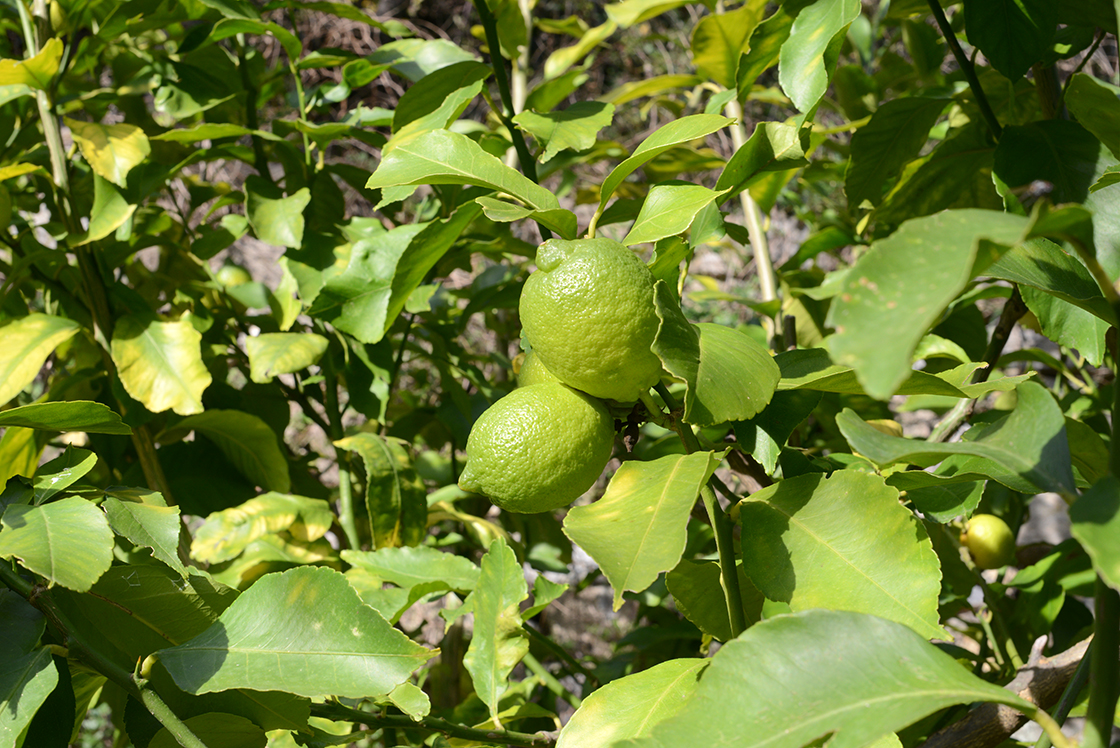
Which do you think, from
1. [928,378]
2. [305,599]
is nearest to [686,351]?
[928,378]

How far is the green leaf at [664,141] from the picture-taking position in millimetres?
471

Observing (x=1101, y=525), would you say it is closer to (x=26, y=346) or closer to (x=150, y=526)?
(x=150, y=526)

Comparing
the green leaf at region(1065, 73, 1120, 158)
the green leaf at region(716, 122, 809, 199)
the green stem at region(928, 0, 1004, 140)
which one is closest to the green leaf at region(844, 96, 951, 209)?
the green stem at region(928, 0, 1004, 140)

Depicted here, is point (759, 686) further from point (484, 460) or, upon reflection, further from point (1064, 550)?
point (1064, 550)

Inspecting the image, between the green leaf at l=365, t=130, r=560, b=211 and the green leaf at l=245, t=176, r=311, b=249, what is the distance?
0.38m

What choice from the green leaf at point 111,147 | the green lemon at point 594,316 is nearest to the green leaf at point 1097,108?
the green lemon at point 594,316

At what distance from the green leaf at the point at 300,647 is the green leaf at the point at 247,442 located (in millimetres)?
431

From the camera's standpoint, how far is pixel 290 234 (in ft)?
2.73

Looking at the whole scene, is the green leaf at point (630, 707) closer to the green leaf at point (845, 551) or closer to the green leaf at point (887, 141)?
the green leaf at point (845, 551)

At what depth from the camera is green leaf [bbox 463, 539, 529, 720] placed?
596 millimetres

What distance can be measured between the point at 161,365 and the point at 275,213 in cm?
20

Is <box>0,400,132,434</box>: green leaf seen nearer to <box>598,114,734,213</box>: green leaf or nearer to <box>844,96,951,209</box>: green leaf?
<box>598,114,734,213</box>: green leaf

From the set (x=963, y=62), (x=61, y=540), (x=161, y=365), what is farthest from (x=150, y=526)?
(x=963, y=62)

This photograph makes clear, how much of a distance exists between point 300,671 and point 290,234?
1.72 feet
